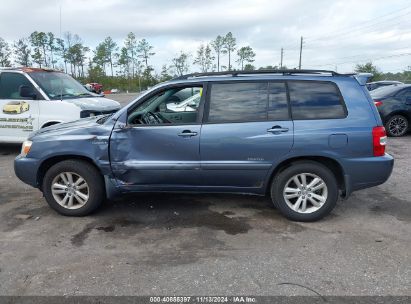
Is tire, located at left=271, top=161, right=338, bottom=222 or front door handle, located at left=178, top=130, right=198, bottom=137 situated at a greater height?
front door handle, located at left=178, top=130, right=198, bottom=137

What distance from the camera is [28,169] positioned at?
15.4 ft

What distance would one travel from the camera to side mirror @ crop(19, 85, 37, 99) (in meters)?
7.71

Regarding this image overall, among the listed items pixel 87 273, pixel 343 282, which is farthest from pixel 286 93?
pixel 87 273

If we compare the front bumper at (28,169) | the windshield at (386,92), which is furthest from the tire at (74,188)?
the windshield at (386,92)

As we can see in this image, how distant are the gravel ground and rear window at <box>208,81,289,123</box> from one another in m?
1.24

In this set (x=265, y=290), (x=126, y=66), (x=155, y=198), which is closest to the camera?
(x=265, y=290)

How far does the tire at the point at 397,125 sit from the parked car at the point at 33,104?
750 cm

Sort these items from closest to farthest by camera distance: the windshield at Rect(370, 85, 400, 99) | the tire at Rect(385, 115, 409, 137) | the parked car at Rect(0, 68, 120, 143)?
the parked car at Rect(0, 68, 120, 143) < the tire at Rect(385, 115, 409, 137) < the windshield at Rect(370, 85, 400, 99)

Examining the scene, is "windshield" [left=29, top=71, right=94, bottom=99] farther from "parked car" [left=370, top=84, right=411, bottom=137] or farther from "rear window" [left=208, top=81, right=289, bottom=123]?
"parked car" [left=370, top=84, right=411, bottom=137]

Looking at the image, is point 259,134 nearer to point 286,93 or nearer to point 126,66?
point 286,93

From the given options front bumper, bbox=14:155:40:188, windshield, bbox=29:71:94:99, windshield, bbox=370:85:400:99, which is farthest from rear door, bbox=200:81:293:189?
windshield, bbox=370:85:400:99

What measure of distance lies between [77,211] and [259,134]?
7.95ft

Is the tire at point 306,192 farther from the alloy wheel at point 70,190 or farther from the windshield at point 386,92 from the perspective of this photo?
the windshield at point 386,92

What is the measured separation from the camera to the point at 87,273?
3.37 metres
